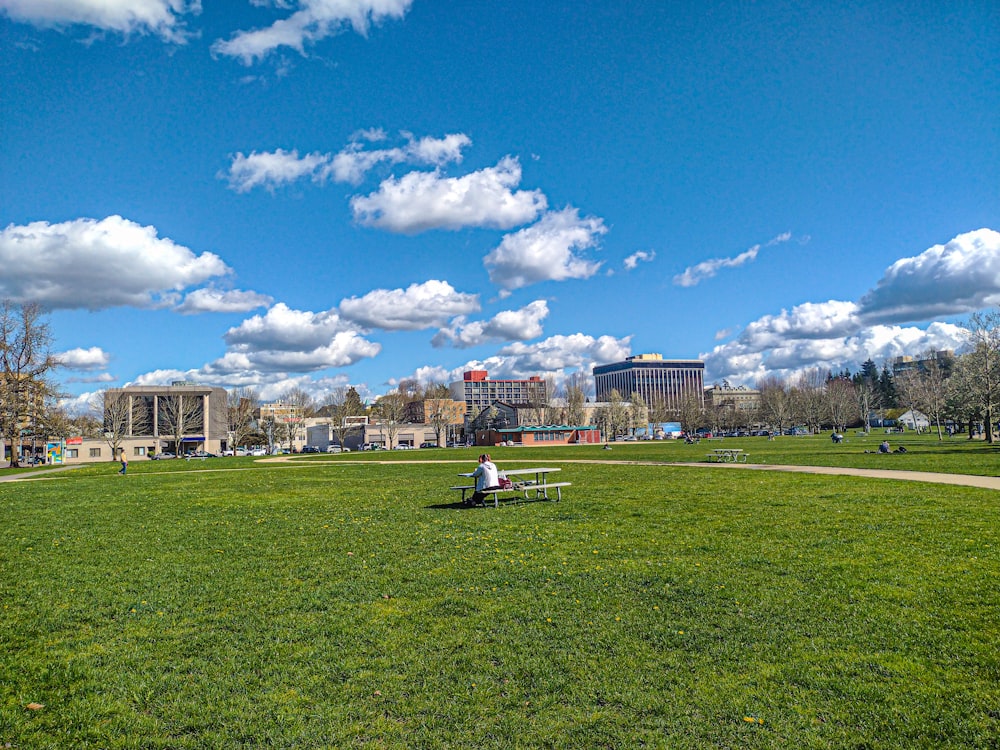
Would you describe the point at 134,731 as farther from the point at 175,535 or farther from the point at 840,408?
the point at 840,408

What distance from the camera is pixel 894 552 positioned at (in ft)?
33.9

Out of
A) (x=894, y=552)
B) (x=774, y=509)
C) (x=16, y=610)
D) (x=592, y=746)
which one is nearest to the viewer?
(x=592, y=746)

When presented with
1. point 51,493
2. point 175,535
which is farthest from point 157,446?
point 175,535

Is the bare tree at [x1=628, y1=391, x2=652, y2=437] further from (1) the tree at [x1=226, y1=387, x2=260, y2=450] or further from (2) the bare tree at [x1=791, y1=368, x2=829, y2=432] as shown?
(1) the tree at [x1=226, y1=387, x2=260, y2=450]

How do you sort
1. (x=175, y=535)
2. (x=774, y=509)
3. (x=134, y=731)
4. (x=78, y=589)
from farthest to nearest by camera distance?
1. (x=774, y=509)
2. (x=175, y=535)
3. (x=78, y=589)
4. (x=134, y=731)

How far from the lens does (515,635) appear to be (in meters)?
6.96

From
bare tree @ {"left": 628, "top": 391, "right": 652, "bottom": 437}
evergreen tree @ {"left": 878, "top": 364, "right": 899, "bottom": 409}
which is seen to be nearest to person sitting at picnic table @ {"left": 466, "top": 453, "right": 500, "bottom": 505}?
bare tree @ {"left": 628, "top": 391, "right": 652, "bottom": 437}

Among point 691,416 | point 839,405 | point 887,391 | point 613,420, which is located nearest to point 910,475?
point 613,420

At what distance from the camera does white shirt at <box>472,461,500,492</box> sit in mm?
17530

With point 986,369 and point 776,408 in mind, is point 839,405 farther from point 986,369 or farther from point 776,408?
point 986,369

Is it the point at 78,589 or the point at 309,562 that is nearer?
the point at 78,589

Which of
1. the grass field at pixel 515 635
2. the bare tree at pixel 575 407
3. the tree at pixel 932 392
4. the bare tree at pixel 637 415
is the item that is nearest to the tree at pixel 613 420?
the bare tree at pixel 637 415

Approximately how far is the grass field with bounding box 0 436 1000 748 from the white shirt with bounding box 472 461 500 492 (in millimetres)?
3460

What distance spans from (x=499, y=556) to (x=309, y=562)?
3.16 metres
